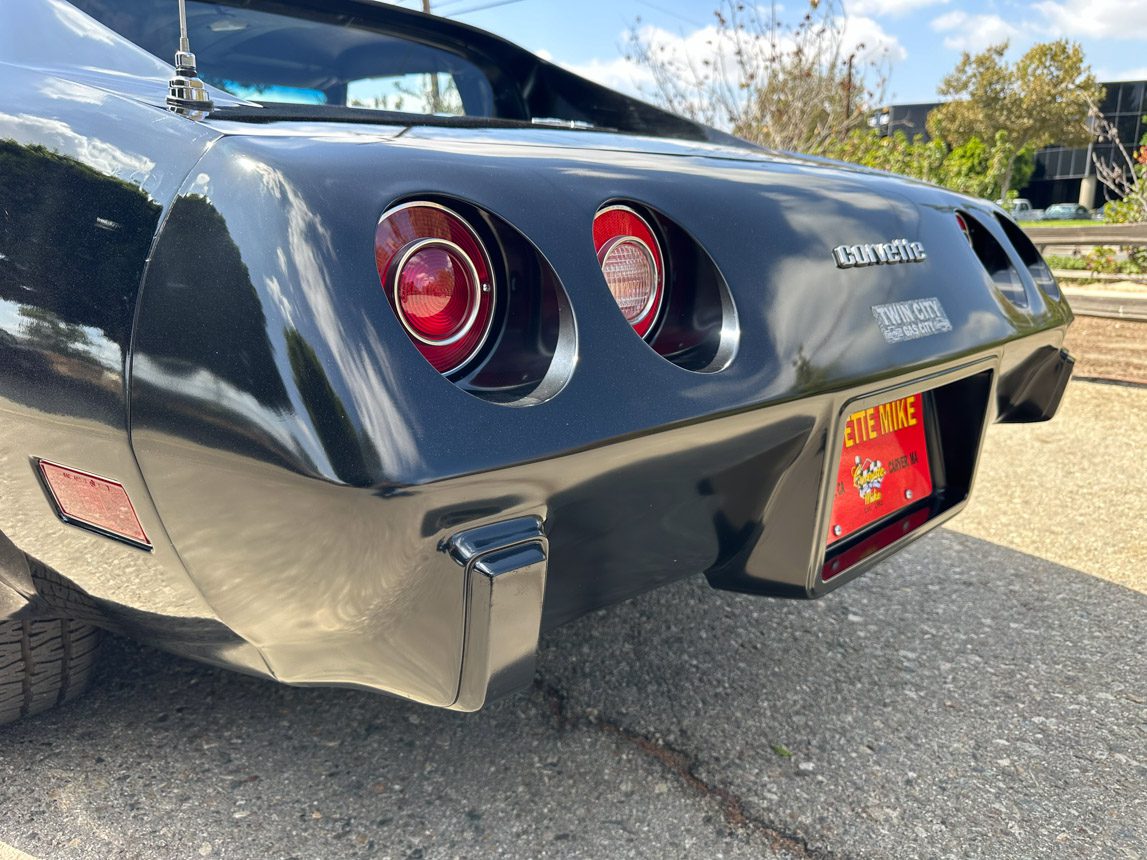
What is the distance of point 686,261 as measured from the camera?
1.38 m

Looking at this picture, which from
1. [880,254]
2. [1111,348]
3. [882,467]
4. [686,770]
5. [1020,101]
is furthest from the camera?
[1020,101]

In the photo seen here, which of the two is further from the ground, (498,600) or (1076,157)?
(1076,157)

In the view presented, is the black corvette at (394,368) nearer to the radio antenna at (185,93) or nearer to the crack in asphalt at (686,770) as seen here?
the radio antenna at (185,93)

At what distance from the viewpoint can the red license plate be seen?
1694 millimetres

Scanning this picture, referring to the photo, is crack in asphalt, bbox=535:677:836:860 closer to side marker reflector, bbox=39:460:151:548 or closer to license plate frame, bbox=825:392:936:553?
license plate frame, bbox=825:392:936:553

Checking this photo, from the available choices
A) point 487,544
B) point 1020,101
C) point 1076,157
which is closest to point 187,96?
point 487,544

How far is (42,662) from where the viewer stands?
170 cm

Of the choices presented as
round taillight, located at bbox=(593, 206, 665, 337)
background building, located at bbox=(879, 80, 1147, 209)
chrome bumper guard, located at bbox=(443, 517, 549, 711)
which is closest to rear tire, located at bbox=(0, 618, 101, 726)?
chrome bumper guard, located at bbox=(443, 517, 549, 711)

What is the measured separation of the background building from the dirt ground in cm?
4336

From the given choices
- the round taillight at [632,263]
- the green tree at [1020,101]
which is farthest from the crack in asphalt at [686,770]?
the green tree at [1020,101]

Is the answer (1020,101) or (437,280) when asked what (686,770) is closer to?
(437,280)

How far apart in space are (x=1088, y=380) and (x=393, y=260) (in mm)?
5320

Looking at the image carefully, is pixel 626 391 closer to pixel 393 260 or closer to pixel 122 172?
pixel 393 260

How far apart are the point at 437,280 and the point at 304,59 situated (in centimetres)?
147
